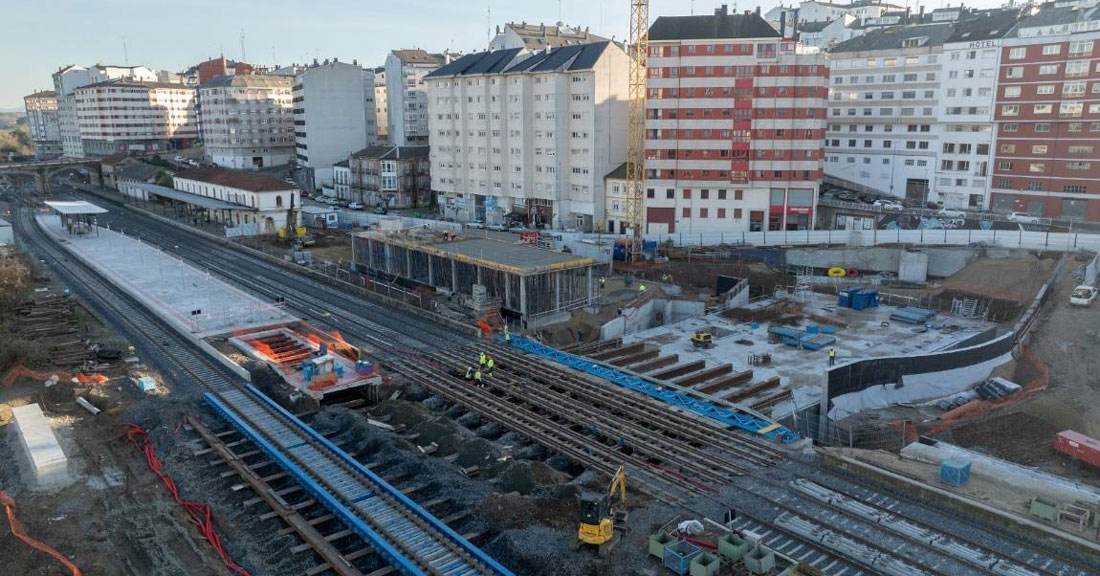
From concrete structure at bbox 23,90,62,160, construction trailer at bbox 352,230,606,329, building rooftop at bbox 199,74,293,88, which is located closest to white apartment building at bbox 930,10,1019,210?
construction trailer at bbox 352,230,606,329

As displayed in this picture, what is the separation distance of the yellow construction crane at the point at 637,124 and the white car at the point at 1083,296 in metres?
25.7

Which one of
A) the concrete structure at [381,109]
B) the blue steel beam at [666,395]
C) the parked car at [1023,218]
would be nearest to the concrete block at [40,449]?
the blue steel beam at [666,395]

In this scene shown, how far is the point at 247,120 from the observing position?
108000 millimetres

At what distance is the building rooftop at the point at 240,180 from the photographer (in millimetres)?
63334

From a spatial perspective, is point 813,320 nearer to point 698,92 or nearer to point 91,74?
point 698,92

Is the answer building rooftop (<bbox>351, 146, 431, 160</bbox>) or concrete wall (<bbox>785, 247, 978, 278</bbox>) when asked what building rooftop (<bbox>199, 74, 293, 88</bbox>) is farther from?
concrete wall (<bbox>785, 247, 978, 278</bbox>)

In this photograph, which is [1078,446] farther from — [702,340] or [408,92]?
[408,92]

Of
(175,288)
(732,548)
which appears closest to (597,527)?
(732,548)

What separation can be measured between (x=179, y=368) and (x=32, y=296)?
649 inches

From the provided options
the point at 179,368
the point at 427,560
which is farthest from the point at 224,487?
the point at 179,368

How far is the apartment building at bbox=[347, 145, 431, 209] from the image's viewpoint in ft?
254

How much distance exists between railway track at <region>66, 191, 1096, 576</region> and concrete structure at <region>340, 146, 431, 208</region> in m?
41.1

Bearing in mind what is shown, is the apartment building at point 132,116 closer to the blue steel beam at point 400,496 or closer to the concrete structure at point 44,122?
the concrete structure at point 44,122

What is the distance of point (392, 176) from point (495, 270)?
1759 inches
